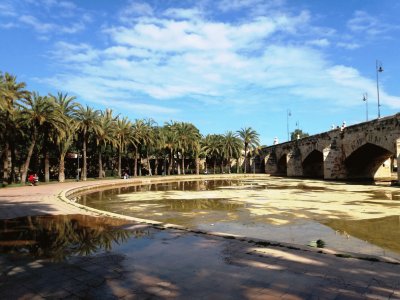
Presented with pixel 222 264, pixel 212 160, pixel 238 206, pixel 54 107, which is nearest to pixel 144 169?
pixel 212 160

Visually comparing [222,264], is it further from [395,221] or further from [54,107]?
[54,107]

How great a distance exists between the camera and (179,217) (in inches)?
485

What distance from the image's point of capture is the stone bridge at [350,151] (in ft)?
93.5

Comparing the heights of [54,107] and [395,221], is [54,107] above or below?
above

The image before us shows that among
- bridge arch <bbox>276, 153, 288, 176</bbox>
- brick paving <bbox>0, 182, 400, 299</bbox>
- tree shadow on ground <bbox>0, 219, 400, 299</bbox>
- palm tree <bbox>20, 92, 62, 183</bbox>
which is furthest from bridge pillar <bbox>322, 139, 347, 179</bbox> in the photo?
brick paving <bbox>0, 182, 400, 299</bbox>

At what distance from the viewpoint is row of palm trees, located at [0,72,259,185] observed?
2897cm

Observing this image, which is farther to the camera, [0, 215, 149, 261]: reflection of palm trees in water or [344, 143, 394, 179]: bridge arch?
[344, 143, 394, 179]: bridge arch

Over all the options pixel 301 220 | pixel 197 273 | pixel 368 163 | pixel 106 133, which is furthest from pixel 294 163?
pixel 197 273

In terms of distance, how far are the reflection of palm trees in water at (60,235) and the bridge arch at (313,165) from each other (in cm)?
3788

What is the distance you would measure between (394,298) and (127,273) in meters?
3.56

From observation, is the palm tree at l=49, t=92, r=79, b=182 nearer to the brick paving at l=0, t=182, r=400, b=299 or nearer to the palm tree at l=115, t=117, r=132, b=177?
the palm tree at l=115, t=117, r=132, b=177

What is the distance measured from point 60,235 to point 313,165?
42.8 metres

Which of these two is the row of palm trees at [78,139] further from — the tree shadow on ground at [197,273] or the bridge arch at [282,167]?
the tree shadow on ground at [197,273]

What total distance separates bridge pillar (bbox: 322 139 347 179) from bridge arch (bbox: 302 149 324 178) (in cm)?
675
